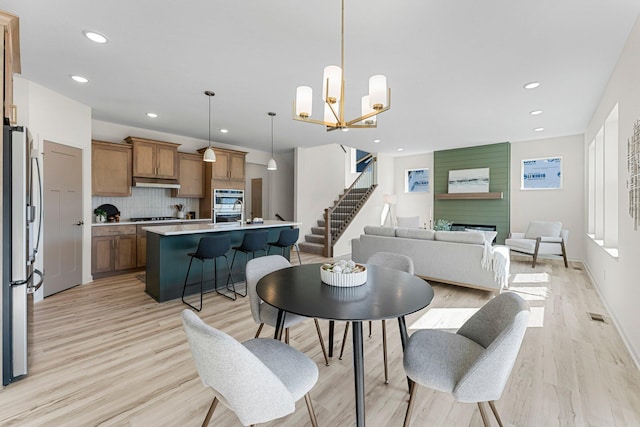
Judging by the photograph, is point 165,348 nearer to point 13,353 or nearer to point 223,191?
point 13,353

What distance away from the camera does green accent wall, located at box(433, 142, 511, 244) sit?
7.03 m

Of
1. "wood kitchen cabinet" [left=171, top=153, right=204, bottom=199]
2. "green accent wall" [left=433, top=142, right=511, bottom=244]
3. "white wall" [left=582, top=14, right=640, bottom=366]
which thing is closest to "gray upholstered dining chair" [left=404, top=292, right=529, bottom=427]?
"white wall" [left=582, top=14, right=640, bottom=366]

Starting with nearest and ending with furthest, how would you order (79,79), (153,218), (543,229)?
(79,79)
(153,218)
(543,229)

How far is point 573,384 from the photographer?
6.73ft

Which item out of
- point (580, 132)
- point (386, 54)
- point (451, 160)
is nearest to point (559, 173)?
point (580, 132)

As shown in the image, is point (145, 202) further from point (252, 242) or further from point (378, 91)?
Answer: point (378, 91)


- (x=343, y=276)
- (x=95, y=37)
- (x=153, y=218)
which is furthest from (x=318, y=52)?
(x=153, y=218)

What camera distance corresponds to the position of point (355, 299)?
1.51 meters

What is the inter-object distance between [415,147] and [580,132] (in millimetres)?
3261

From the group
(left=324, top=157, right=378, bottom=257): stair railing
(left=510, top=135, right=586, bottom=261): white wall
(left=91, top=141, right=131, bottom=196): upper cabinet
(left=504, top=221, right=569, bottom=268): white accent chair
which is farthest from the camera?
(left=324, top=157, right=378, bottom=257): stair railing

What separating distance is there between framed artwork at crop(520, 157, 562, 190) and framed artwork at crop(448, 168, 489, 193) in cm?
77

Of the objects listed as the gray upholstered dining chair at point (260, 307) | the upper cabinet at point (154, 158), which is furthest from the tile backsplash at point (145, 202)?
the gray upholstered dining chair at point (260, 307)

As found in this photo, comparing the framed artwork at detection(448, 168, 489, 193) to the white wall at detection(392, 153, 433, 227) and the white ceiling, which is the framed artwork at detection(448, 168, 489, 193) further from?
the white ceiling

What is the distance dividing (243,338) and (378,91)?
7.91 feet
